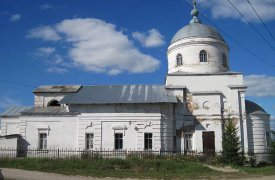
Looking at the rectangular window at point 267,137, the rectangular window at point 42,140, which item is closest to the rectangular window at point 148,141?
the rectangular window at point 42,140

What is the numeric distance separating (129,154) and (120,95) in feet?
16.1

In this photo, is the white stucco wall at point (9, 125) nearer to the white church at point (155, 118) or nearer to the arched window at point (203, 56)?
the white church at point (155, 118)

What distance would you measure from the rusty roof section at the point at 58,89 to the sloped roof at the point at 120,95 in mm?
679

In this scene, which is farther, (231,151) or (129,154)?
(129,154)

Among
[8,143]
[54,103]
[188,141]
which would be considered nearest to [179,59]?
[188,141]

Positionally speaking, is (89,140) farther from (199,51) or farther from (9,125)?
(199,51)

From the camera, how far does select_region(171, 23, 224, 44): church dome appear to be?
29062mm

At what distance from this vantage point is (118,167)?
19.8m

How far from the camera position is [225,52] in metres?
29.7

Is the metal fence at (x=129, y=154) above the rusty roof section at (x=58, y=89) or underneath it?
underneath

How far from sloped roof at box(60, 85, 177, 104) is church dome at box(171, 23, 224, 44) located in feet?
16.2

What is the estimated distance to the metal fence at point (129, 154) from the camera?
23219 millimetres

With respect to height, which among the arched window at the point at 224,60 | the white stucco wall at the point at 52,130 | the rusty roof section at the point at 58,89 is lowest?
the white stucco wall at the point at 52,130

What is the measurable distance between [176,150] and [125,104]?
501cm
